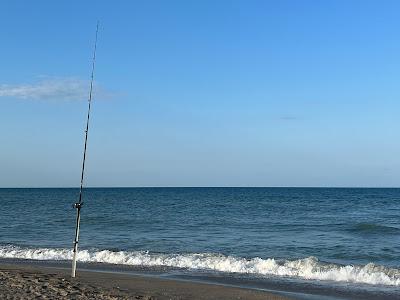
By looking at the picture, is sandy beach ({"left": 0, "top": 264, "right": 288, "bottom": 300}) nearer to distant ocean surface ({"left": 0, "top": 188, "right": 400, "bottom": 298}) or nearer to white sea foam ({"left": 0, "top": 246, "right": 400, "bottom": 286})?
distant ocean surface ({"left": 0, "top": 188, "right": 400, "bottom": 298})

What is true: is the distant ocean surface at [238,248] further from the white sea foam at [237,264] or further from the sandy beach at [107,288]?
the sandy beach at [107,288]

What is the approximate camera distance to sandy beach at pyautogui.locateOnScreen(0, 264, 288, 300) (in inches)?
410

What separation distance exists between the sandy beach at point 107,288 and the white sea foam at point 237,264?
3304 mm

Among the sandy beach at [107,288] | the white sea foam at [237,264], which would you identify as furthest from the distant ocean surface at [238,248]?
the sandy beach at [107,288]

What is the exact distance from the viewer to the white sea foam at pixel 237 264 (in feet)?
48.9

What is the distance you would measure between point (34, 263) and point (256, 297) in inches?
342

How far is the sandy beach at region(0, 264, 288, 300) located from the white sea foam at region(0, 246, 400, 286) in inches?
130

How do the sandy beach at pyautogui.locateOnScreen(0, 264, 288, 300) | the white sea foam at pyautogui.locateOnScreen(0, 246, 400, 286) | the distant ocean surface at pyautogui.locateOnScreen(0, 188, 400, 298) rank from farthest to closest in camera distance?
the distant ocean surface at pyautogui.locateOnScreen(0, 188, 400, 298) < the white sea foam at pyautogui.locateOnScreen(0, 246, 400, 286) < the sandy beach at pyautogui.locateOnScreen(0, 264, 288, 300)

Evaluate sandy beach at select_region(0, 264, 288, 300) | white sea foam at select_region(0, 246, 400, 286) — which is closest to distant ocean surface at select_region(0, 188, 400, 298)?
white sea foam at select_region(0, 246, 400, 286)

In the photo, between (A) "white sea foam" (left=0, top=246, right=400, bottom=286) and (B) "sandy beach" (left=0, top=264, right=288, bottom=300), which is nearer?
(B) "sandy beach" (left=0, top=264, right=288, bottom=300)

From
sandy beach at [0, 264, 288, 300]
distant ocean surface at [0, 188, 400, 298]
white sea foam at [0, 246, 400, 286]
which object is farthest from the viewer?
distant ocean surface at [0, 188, 400, 298]

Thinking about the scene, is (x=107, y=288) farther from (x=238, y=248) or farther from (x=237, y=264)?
(x=238, y=248)

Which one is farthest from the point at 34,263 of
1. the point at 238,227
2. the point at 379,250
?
the point at 238,227

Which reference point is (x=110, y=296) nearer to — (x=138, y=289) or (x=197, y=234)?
(x=138, y=289)
